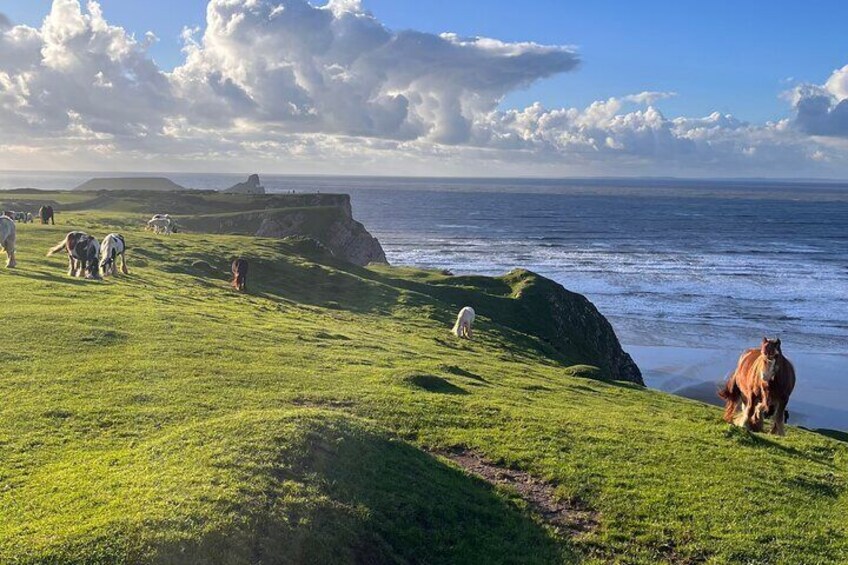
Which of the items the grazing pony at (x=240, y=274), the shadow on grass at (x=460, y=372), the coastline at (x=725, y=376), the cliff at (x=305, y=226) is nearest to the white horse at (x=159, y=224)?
the cliff at (x=305, y=226)

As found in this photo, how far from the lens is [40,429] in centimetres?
1276

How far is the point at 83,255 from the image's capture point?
29906mm

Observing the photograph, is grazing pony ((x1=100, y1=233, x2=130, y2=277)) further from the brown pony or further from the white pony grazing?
the brown pony

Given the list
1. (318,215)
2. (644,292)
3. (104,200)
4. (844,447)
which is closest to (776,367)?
(844,447)

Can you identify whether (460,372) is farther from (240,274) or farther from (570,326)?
(570,326)

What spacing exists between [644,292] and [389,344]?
204 ft

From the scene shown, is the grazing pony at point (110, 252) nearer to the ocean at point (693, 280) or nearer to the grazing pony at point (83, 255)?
the grazing pony at point (83, 255)

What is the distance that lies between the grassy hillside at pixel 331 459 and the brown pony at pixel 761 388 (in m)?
0.78

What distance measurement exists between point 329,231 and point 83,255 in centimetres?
6272

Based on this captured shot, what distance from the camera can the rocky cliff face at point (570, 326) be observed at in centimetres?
4728

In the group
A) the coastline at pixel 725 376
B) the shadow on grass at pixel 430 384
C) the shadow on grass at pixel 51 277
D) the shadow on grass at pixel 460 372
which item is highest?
the shadow on grass at pixel 51 277

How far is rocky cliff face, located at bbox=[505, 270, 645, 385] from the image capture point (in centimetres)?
4728

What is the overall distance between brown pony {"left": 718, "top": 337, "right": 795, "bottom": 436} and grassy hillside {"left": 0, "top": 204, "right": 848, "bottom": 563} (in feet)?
2.56

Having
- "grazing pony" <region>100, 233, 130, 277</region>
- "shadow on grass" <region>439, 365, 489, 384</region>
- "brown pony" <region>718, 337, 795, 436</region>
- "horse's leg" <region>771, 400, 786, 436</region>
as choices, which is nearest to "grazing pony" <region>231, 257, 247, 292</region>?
"grazing pony" <region>100, 233, 130, 277</region>
